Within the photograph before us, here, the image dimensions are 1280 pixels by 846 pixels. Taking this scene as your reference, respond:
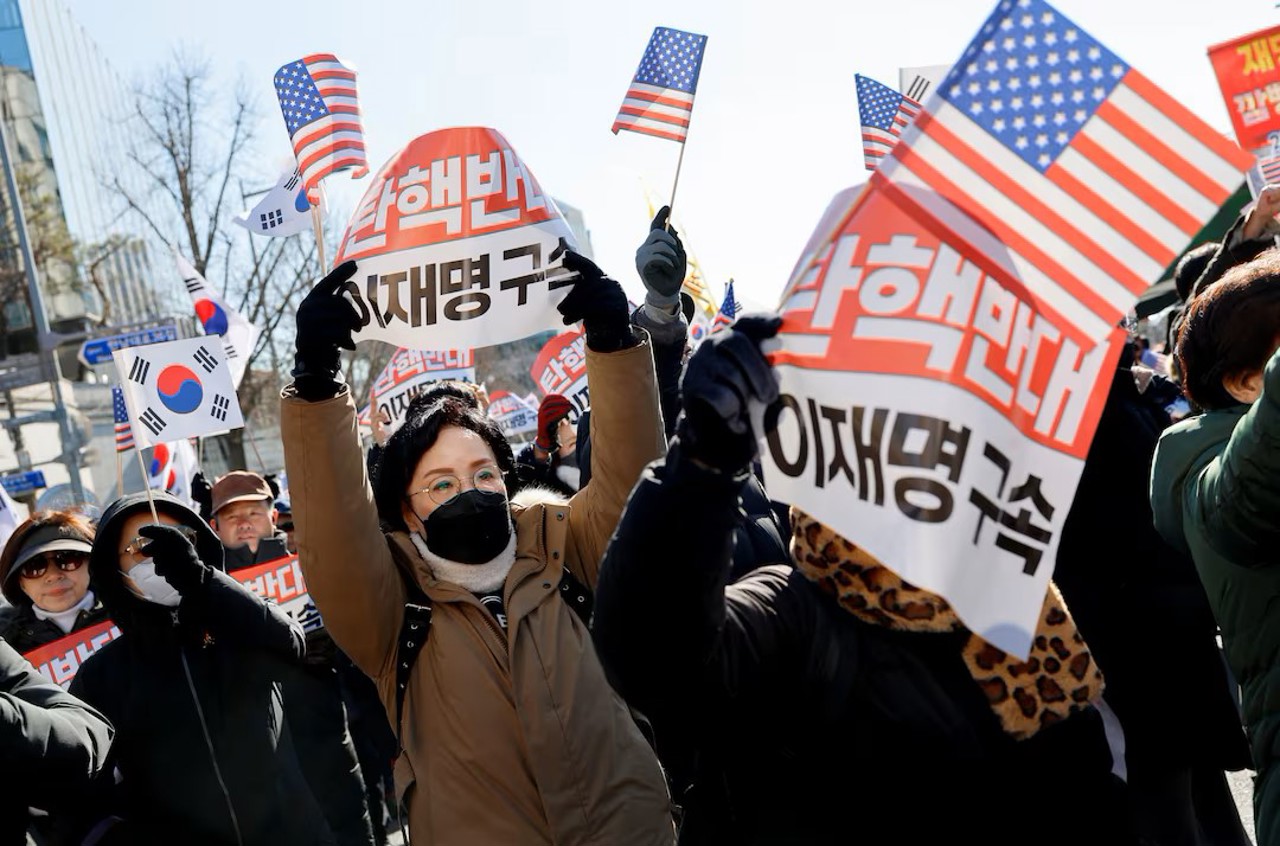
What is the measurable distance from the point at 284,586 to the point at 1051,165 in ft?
13.5

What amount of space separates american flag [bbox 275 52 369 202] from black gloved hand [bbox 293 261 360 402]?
7.59 feet

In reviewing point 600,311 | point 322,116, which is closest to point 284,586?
point 322,116

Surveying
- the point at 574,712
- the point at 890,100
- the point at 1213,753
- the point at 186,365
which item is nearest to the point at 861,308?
the point at 574,712

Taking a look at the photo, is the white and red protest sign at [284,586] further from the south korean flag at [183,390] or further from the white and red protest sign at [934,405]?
the white and red protest sign at [934,405]

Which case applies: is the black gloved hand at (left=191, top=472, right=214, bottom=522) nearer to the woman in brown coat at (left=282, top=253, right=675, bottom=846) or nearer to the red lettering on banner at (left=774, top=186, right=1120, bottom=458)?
the woman in brown coat at (left=282, top=253, right=675, bottom=846)

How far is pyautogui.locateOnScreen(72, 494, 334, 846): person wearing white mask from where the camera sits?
11.0 ft

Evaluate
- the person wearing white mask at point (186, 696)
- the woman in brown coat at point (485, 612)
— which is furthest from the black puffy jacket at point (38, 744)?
the woman in brown coat at point (485, 612)

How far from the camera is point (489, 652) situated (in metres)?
2.60

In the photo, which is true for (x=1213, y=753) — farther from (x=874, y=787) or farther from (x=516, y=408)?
(x=516, y=408)

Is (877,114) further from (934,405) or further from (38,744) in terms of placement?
(38,744)

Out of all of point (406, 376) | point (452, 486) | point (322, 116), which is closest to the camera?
point (452, 486)

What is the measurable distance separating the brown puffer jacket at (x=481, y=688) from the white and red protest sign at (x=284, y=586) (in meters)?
2.54

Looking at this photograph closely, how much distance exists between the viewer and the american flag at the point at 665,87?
5.66m

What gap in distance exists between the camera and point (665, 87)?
572 cm
